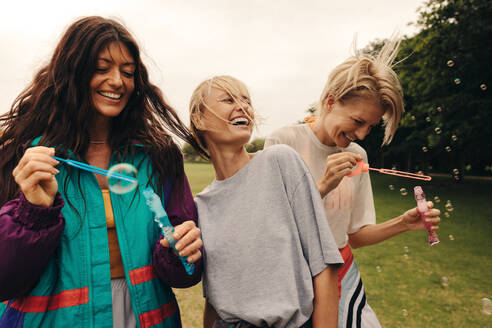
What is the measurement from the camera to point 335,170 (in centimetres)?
196

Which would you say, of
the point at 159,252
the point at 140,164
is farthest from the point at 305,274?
the point at 140,164

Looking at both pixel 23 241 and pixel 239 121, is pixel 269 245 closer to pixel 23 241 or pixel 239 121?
pixel 239 121

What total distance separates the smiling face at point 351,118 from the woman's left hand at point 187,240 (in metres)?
1.12

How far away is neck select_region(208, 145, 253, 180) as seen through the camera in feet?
5.95

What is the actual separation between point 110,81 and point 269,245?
113 cm

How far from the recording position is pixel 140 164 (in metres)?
1.81

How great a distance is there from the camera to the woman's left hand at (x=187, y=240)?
4.78ft

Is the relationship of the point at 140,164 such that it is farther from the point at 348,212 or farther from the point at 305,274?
the point at 348,212

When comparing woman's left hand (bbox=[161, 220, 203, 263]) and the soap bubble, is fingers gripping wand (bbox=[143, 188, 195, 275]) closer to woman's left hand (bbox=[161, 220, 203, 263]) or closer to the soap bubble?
woman's left hand (bbox=[161, 220, 203, 263])

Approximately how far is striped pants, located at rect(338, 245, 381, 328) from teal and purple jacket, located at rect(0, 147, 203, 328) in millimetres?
841

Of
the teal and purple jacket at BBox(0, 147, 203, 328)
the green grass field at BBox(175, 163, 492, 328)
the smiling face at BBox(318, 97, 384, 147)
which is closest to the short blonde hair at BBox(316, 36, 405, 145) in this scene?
the smiling face at BBox(318, 97, 384, 147)

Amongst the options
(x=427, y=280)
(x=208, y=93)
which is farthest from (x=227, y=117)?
(x=427, y=280)

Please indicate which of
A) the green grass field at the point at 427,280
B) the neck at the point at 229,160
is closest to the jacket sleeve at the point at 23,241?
the neck at the point at 229,160

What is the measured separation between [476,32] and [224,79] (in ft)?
42.8
